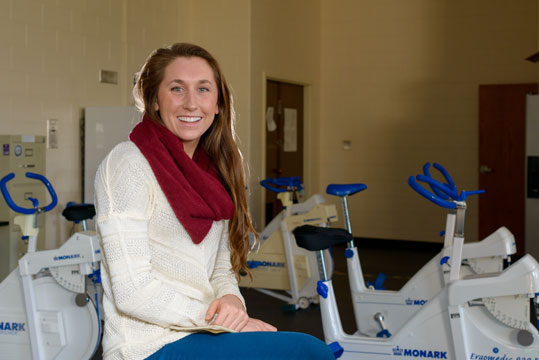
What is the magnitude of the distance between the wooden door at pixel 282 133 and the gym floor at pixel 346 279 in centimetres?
115

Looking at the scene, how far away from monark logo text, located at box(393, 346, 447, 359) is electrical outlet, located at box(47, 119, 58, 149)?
143 inches

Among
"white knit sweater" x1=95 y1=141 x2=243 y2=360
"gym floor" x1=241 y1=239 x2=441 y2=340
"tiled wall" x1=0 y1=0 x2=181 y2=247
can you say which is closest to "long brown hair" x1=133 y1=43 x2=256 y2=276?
"white knit sweater" x1=95 y1=141 x2=243 y2=360

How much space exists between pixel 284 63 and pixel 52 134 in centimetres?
316

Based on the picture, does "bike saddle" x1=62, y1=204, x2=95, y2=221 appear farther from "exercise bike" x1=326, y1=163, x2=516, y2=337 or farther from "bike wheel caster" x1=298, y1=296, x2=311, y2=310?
"bike wheel caster" x1=298, y1=296, x2=311, y2=310

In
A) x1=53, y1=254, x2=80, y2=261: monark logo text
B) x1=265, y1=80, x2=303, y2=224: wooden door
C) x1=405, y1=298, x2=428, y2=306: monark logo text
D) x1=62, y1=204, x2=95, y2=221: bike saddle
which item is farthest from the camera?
x1=265, y1=80, x2=303, y2=224: wooden door

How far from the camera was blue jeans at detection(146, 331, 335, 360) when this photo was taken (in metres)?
1.39

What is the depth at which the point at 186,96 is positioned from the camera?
64.4 inches

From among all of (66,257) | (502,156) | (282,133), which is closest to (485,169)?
(502,156)

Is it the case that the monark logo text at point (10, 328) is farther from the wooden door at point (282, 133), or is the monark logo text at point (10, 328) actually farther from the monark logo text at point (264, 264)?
the wooden door at point (282, 133)

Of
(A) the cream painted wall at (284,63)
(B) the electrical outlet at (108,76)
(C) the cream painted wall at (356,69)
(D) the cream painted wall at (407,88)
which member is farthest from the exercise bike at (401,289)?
(D) the cream painted wall at (407,88)

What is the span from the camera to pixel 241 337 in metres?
1.42

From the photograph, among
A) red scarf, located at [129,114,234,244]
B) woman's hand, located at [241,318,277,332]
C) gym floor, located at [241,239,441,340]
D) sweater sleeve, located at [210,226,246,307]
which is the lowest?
gym floor, located at [241,239,441,340]

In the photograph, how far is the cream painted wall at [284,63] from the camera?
7.20 m

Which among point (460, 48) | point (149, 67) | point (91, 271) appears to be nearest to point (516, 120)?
point (460, 48)
